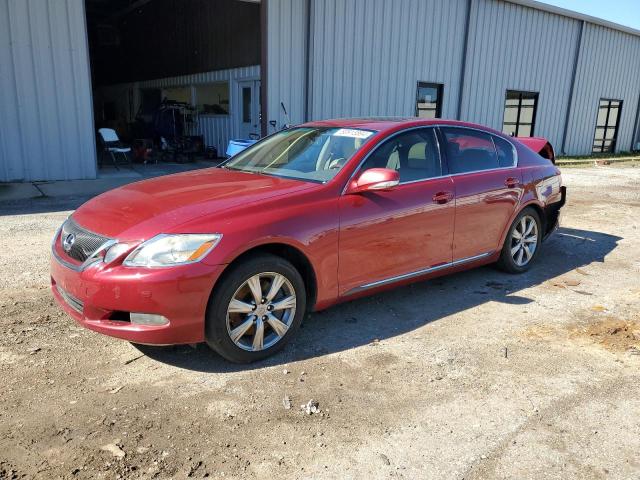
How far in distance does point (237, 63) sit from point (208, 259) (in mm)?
13522

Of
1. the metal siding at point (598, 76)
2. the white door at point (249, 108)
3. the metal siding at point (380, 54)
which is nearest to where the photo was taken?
the metal siding at point (380, 54)

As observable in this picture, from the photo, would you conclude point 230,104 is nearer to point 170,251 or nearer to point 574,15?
point 574,15

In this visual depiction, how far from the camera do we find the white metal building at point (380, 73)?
32.9 ft

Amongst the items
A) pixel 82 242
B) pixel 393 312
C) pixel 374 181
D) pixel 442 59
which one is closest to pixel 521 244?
pixel 393 312

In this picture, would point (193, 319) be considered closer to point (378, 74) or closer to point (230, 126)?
point (378, 74)

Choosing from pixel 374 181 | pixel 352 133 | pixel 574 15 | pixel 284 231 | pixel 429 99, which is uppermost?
pixel 574 15

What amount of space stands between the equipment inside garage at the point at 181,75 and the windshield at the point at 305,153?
926cm

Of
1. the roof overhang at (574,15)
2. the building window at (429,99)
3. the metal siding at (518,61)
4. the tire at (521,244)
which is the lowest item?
the tire at (521,244)

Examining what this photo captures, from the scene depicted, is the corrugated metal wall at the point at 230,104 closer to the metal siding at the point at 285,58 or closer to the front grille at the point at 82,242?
the metal siding at the point at 285,58

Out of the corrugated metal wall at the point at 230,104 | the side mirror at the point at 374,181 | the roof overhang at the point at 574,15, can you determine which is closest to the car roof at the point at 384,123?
the side mirror at the point at 374,181

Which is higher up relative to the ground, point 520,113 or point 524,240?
point 520,113

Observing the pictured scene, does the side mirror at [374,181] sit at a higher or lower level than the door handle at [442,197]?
higher

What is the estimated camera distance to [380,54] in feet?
45.8

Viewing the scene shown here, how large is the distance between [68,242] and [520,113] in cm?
1835
